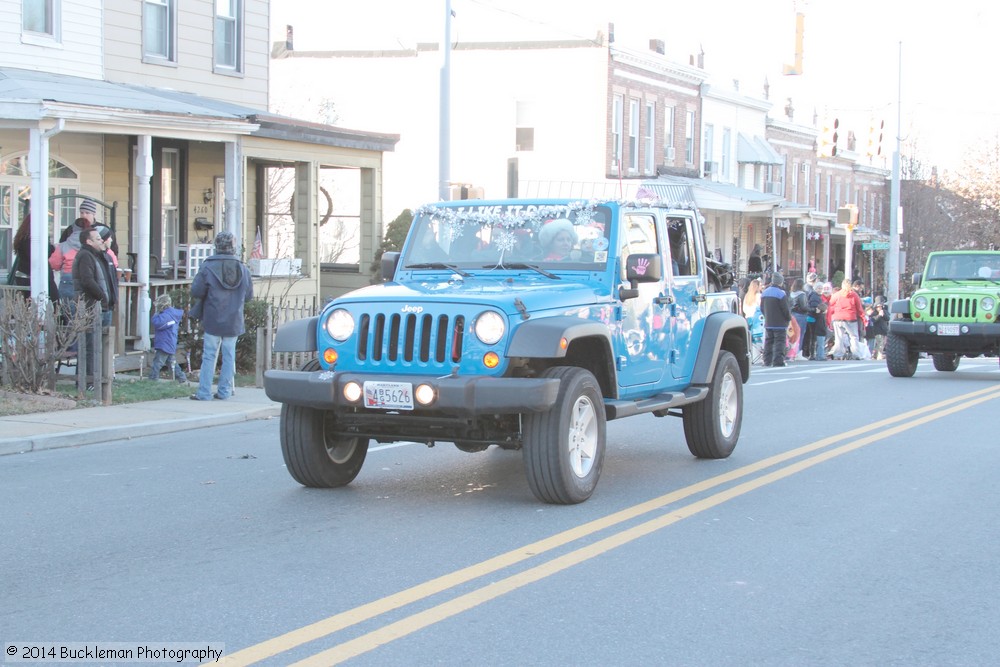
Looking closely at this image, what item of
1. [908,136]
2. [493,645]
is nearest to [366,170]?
[493,645]

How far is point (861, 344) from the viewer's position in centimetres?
2795

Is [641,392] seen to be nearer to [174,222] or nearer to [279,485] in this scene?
[279,485]

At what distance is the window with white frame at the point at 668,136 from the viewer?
39.1 m

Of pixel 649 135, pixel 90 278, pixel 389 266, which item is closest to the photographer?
pixel 389 266

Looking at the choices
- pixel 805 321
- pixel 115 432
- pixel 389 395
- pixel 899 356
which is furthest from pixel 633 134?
pixel 389 395

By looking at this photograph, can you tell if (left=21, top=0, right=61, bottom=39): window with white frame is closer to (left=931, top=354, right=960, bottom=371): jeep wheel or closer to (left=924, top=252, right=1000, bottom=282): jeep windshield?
(left=924, top=252, right=1000, bottom=282): jeep windshield

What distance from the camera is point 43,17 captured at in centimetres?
1775

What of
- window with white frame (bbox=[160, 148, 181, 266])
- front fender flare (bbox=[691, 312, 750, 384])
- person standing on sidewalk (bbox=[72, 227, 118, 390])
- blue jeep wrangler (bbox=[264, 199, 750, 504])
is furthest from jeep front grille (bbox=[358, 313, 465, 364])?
window with white frame (bbox=[160, 148, 181, 266])

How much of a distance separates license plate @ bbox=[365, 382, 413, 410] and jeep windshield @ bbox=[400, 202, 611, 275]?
164cm

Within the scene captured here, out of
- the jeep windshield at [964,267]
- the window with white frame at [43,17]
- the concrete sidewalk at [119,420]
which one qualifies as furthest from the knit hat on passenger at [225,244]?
the jeep windshield at [964,267]

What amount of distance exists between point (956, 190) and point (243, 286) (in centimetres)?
4688

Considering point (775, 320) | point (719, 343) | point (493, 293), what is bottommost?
point (775, 320)

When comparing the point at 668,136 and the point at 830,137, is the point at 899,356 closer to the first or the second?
Result: the point at 830,137

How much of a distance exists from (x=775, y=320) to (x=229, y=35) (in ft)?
37.4
